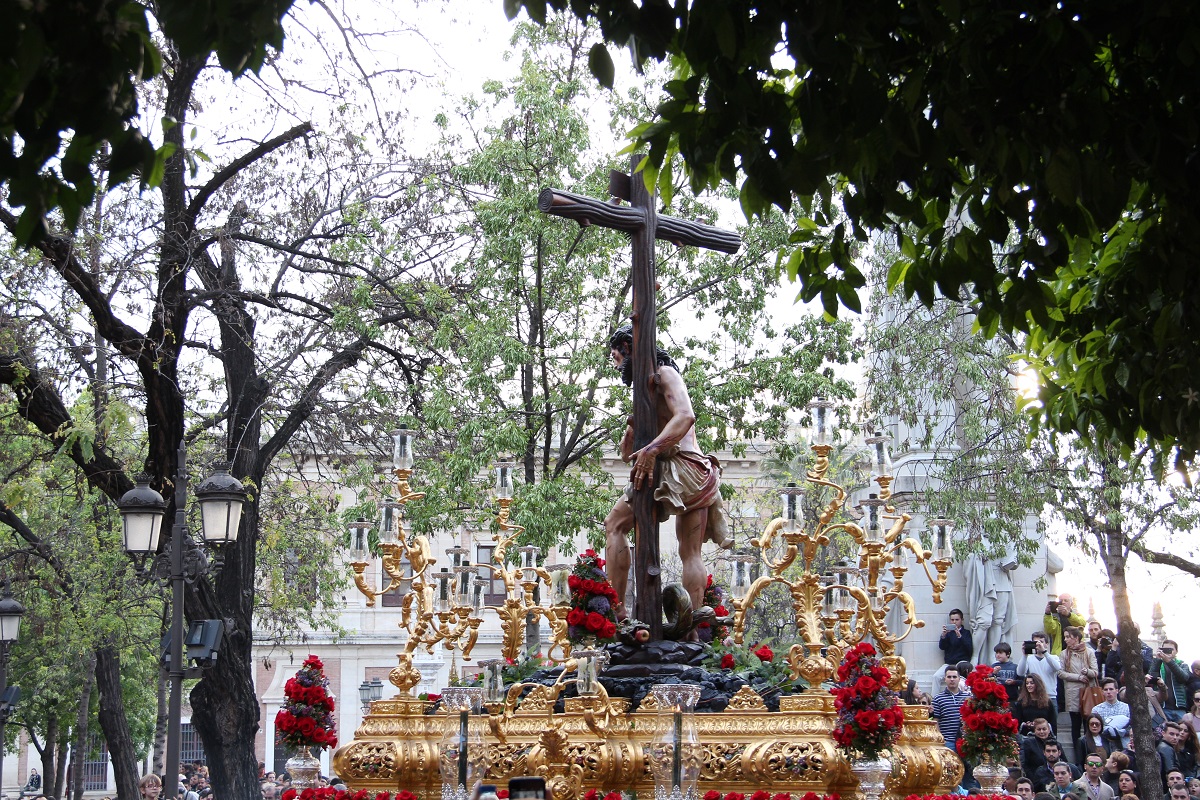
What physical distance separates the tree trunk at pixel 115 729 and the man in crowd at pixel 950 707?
528 inches

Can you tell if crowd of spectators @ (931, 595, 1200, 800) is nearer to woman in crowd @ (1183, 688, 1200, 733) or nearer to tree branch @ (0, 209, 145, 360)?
woman in crowd @ (1183, 688, 1200, 733)

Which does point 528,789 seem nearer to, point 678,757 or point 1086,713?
point 678,757

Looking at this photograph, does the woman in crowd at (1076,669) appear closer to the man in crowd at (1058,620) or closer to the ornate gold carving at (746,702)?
the man in crowd at (1058,620)

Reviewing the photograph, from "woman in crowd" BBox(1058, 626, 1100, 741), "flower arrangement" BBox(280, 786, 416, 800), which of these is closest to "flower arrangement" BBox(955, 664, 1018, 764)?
"flower arrangement" BBox(280, 786, 416, 800)

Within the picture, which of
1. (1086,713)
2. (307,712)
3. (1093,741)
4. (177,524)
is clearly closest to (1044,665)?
(1086,713)

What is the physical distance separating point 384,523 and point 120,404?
12.7 feet

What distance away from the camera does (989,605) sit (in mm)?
24328

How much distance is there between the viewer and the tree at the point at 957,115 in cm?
537

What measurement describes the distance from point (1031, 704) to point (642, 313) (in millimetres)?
7414

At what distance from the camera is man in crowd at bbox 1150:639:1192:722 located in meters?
16.5

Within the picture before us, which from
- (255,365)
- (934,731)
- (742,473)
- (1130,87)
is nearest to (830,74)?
(1130,87)

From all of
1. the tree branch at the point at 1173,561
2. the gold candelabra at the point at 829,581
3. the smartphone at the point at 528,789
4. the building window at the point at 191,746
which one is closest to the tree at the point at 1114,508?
the tree branch at the point at 1173,561

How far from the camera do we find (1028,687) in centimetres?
1528

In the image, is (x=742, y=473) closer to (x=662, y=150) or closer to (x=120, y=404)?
(x=120, y=404)
